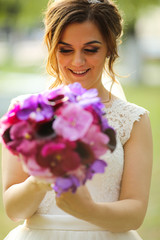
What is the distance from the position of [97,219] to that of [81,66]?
3.05 ft

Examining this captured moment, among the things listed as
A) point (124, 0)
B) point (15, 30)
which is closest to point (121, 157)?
point (124, 0)

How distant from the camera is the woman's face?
3.04 metres

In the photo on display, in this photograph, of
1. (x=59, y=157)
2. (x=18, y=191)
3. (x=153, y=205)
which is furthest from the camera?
(x=153, y=205)

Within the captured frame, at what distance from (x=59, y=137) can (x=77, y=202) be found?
0.44 m

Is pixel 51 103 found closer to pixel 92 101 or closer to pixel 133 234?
pixel 92 101

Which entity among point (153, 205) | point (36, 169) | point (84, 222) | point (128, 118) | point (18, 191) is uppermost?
point (36, 169)

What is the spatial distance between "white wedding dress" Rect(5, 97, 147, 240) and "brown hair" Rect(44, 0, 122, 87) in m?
0.53

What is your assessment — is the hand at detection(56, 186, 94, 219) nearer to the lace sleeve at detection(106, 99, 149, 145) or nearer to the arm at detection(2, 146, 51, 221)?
the arm at detection(2, 146, 51, 221)

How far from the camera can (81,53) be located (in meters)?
3.05

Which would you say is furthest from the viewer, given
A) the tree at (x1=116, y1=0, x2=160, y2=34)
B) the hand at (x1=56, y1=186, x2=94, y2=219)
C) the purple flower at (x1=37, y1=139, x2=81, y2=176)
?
the tree at (x1=116, y1=0, x2=160, y2=34)

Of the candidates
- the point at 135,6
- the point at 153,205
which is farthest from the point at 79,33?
the point at 135,6

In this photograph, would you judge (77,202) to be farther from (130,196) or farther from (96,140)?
(130,196)

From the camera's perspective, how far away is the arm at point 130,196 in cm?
257

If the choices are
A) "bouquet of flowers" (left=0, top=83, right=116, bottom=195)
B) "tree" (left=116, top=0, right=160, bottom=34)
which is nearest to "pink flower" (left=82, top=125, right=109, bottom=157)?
"bouquet of flowers" (left=0, top=83, right=116, bottom=195)
